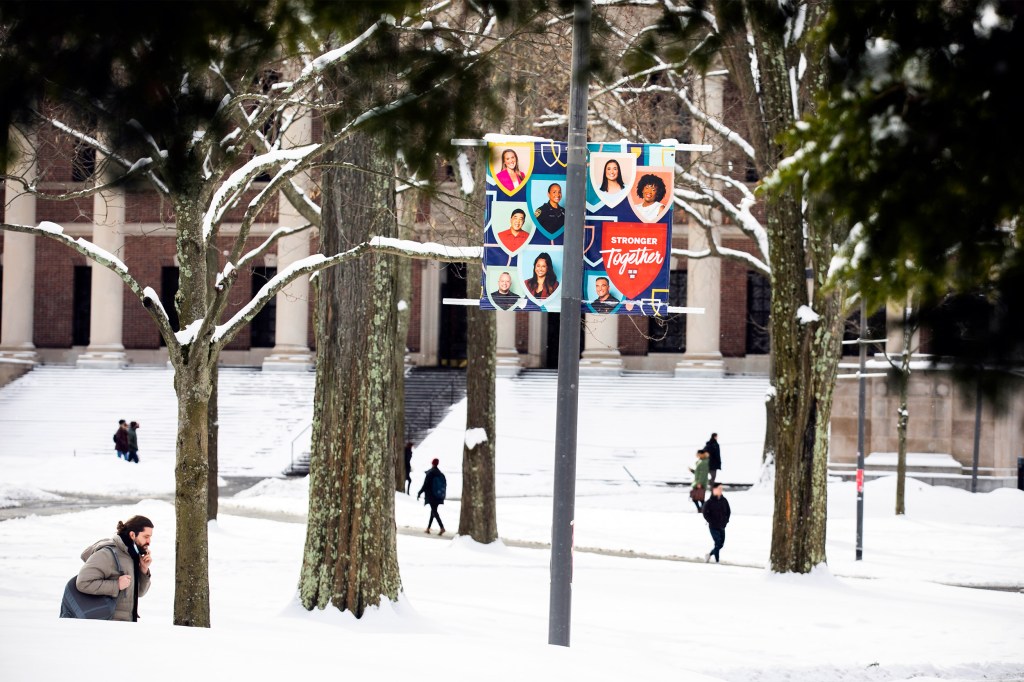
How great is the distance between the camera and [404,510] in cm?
2467

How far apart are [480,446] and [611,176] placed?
25.8 feet

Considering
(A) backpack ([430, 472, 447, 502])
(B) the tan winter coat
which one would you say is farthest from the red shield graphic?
(A) backpack ([430, 472, 447, 502])

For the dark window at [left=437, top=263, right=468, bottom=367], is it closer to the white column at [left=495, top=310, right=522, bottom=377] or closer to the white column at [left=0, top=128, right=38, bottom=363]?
the white column at [left=495, top=310, right=522, bottom=377]

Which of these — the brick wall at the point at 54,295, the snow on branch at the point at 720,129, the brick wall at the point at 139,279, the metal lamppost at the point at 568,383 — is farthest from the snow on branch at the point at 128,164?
the brick wall at the point at 54,295

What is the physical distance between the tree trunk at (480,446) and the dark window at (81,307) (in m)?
33.0

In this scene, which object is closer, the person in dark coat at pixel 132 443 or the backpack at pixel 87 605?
the backpack at pixel 87 605

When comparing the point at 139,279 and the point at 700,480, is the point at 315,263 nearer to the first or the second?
the point at 700,480

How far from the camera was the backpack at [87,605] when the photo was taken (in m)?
8.70

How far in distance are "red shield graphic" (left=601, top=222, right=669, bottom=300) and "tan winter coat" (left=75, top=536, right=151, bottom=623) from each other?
4.85 meters

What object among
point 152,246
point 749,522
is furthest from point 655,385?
point 152,246

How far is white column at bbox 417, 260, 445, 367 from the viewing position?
150 feet

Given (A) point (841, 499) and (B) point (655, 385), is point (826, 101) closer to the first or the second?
(A) point (841, 499)

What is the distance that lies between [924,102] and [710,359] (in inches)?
1452

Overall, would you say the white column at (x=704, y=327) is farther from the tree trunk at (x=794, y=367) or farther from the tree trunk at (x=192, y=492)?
the tree trunk at (x=192, y=492)
